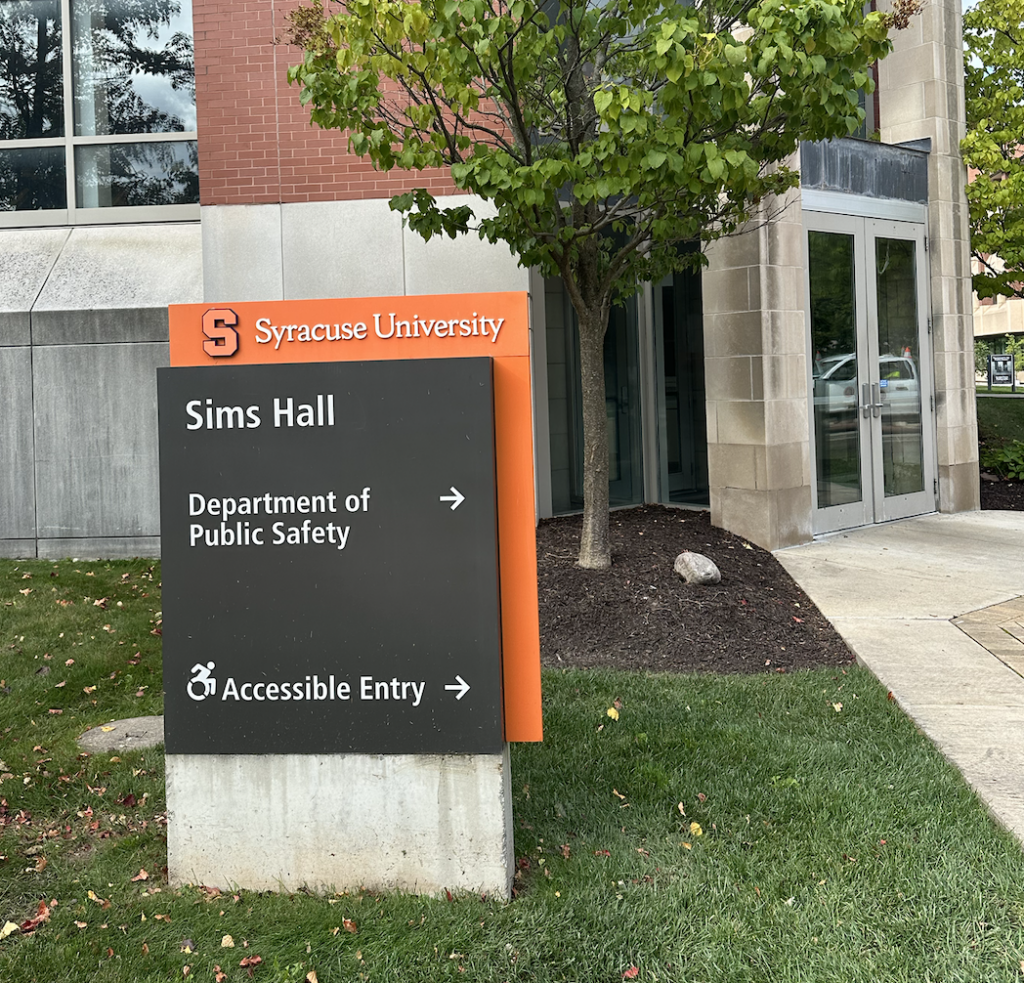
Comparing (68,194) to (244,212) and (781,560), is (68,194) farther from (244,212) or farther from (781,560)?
(781,560)

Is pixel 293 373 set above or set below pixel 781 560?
above

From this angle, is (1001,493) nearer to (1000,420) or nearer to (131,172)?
(1000,420)

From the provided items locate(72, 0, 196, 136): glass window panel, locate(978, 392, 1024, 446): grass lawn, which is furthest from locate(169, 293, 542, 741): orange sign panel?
locate(978, 392, 1024, 446): grass lawn

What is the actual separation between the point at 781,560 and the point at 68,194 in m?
8.07

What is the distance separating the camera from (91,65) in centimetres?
1155

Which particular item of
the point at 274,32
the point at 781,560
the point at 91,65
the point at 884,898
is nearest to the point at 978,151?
the point at 781,560

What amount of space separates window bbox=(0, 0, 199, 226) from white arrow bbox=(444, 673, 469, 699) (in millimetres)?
9072

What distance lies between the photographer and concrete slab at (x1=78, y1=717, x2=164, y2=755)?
499 centimetres

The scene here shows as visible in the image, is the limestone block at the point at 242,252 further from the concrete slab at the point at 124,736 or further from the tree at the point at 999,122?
the tree at the point at 999,122

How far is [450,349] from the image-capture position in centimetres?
349

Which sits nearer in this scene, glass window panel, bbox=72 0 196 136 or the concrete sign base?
the concrete sign base

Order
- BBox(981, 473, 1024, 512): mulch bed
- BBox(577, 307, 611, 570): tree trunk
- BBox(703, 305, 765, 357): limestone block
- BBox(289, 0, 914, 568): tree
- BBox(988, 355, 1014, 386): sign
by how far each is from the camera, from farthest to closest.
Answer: BBox(988, 355, 1014, 386): sign → BBox(981, 473, 1024, 512): mulch bed → BBox(703, 305, 765, 357): limestone block → BBox(577, 307, 611, 570): tree trunk → BBox(289, 0, 914, 568): tree

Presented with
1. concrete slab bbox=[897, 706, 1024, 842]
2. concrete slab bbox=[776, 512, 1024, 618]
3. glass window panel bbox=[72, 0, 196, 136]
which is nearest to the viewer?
concrete slab bbox=[897, 706, 1024, 842]

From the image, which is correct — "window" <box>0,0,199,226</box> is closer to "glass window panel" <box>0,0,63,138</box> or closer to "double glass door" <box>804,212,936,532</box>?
"glass window panel" <box>0,0,63,138</box>
